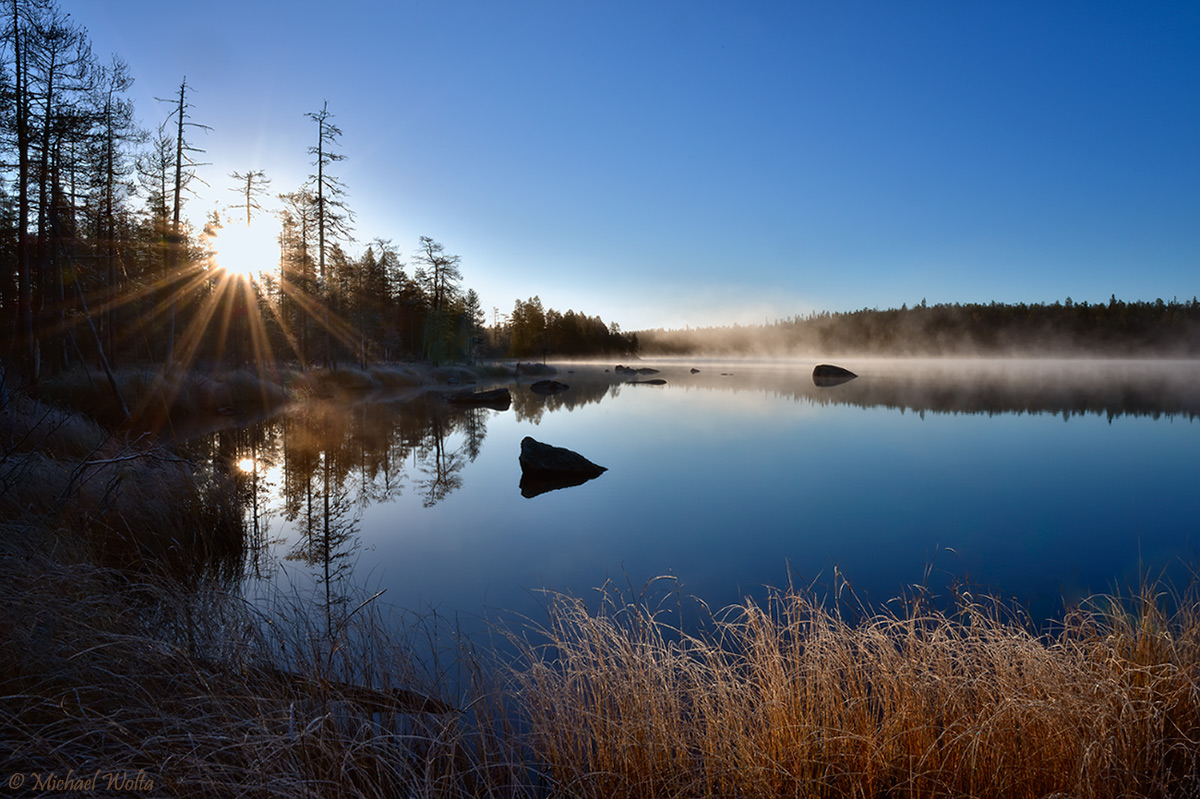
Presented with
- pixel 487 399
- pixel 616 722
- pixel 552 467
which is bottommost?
pixel 552 467

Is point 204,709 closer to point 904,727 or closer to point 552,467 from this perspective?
point 904,727

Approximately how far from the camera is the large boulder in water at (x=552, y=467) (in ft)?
38.0

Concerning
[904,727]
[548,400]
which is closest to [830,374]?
[548,400]

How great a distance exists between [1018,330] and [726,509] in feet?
476

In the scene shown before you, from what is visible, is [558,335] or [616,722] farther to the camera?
[558,335]

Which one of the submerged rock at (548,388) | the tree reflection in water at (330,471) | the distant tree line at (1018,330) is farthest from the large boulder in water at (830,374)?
the distant tree line at (1018,330)

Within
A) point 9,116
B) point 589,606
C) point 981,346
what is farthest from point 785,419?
point 981,346

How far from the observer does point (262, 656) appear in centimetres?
363

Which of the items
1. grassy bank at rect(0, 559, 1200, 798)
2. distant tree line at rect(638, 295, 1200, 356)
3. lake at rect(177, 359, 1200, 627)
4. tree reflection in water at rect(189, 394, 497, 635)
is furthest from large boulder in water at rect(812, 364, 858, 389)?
distant tree line at rect(638, 295, 1200, 356)

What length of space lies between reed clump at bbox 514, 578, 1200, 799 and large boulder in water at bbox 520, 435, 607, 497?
8258 millimetres

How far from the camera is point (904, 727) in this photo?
2.86 m

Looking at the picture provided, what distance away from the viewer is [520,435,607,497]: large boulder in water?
11.6 meters

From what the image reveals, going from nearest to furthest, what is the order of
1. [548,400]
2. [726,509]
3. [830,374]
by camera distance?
[726,509], [548,400], [830,374]

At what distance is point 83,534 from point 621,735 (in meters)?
5.63
